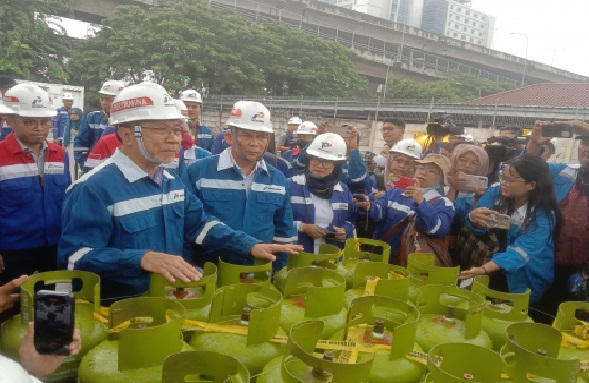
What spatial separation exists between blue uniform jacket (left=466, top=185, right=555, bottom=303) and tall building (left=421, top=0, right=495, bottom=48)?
292ft

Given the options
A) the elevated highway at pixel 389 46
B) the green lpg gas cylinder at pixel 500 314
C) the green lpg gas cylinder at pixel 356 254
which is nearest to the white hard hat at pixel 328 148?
the green lpg gas cylinder at pixel 356 254

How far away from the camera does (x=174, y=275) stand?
198cm

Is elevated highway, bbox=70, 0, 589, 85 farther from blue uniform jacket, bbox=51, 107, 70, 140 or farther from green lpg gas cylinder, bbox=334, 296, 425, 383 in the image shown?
green lpg gas cylinder, bbox=334, 296, 425, 383

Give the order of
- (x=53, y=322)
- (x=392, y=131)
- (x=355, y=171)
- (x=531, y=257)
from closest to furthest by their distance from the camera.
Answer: (x=53, y=322) → (x=531, y=257) → (x=355, y=171) → (x=392, y=131)

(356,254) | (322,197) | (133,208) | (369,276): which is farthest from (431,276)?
(322,197)

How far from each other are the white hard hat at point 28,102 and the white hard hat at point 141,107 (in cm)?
157

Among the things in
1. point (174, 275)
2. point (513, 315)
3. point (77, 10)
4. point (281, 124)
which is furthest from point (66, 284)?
point (77, 10)

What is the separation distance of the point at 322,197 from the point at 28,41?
1920cm

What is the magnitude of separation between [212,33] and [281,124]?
8.84 m

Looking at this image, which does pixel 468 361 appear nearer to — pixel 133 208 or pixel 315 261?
pixel 315 261

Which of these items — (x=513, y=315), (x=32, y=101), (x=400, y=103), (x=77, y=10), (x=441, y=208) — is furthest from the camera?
(x=77, y=10)

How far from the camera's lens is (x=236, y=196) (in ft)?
11.0

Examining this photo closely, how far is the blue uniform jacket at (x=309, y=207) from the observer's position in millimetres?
3997

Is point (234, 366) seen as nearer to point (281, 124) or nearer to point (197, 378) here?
point (197, 378)
